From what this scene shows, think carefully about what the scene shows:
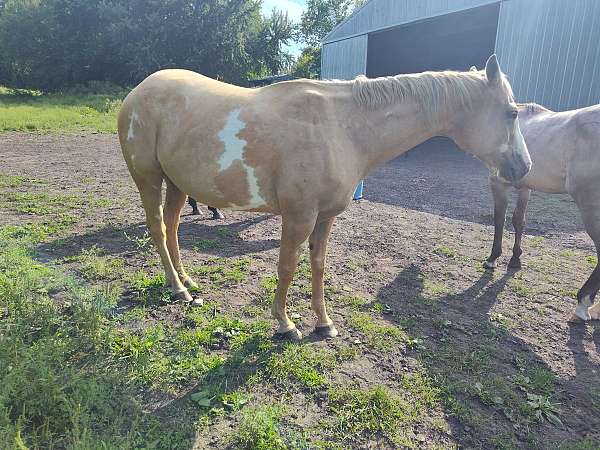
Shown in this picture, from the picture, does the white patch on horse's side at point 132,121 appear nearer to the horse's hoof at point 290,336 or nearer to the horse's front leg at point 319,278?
the horse's front leg at point 319,278

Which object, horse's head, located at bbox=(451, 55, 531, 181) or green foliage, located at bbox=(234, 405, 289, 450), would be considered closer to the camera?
green foliage, located at bbox=(234, 405, 289, 450)

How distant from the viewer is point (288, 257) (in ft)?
9.91

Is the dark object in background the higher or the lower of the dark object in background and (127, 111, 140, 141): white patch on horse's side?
the lower

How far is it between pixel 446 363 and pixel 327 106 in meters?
2.25

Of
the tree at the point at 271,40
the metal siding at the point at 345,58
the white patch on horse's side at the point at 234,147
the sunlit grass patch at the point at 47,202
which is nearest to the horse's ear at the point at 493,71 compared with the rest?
the white patch on horse's side at the point at 234,147

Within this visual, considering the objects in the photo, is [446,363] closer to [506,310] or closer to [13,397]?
[506,310]

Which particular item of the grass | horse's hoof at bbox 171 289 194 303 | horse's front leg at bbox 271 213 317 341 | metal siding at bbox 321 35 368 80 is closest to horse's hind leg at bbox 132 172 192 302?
horse's hoof at bbox 171 289 194 303

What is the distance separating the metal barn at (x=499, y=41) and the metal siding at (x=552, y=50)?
22mm

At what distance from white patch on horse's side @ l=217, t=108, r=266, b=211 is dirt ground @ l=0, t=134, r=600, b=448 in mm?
1357

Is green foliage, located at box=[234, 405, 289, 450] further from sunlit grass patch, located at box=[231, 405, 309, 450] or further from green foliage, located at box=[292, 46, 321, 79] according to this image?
green foliage, located at box=[292, 46, 321, 79]

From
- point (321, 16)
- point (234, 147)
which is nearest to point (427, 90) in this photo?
point (234, 147)

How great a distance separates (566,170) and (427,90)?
8.23 ft

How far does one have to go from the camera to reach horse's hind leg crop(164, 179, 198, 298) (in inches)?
151

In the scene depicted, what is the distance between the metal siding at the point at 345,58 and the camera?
16938mm
